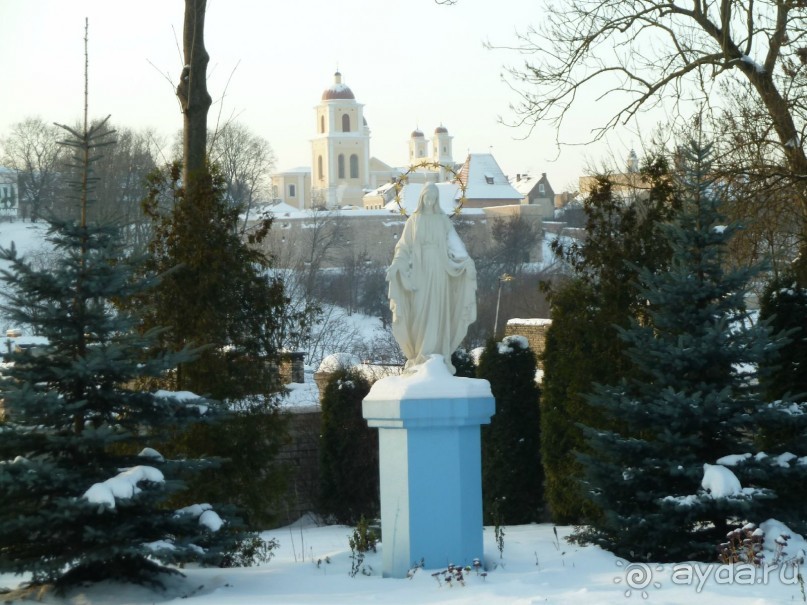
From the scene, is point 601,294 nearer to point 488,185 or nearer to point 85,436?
point 85,436

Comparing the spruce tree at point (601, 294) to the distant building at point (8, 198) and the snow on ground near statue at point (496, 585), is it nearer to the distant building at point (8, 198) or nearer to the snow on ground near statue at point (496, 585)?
the snow on ground near statue at point (496, 585)

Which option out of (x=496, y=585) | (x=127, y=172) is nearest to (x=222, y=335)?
(x=496, y=585)

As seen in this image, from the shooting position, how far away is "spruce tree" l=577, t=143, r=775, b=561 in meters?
8.43

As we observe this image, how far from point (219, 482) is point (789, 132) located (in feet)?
21.8

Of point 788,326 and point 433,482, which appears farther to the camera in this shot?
point 788,326

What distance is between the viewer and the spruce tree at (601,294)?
10.8 meters

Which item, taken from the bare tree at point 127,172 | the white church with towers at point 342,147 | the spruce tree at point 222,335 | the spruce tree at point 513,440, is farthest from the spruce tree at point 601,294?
the white church with towers at point 342,147

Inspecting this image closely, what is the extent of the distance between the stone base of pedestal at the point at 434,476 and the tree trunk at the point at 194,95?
175 inches

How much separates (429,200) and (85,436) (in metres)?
3.03

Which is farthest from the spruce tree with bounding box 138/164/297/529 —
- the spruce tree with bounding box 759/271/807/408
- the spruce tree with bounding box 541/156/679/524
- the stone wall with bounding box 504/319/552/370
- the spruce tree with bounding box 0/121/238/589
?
the stone wall with bounding box 504/319/552/370

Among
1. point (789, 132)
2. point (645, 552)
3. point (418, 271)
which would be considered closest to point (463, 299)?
point (418, 271)

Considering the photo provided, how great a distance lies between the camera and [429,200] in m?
8.72

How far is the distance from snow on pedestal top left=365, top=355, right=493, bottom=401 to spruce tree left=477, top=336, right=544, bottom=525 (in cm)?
563

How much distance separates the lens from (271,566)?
9.16 metres
